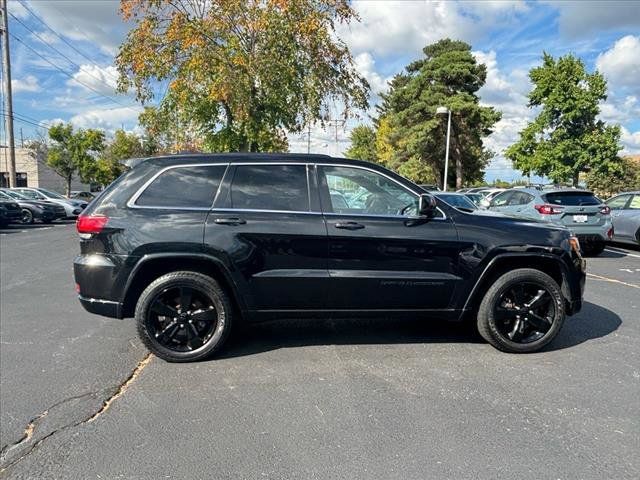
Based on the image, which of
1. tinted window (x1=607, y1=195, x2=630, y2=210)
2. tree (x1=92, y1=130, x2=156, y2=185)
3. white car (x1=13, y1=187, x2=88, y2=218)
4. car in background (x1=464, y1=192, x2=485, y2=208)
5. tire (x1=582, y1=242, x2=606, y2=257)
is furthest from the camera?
tree (x1=92, y1=130, x2=156, y2=185)

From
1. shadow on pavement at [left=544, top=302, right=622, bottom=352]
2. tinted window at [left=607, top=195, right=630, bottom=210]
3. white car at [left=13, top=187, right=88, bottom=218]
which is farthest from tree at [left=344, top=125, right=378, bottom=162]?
shadow on pavement at [left=544, top=302, right=622, bottom=352]

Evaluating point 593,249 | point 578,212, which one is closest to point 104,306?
point 578,212

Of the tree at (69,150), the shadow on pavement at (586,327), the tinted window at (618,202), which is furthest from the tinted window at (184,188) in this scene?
the tree at (69,150)

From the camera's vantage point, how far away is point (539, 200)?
415 inches

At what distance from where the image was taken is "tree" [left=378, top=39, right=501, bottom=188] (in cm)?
3803

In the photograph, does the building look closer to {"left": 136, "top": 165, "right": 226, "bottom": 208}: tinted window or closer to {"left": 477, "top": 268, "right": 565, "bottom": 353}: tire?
{"left": 136, "top": 165, "right": 226, "bottom": 208}: tinted window

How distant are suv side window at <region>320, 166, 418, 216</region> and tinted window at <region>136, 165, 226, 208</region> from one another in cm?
101

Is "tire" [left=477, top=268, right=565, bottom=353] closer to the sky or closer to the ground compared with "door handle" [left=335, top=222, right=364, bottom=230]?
closer to the ground

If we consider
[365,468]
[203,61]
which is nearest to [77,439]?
[365,468]

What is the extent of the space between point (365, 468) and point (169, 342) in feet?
7.35

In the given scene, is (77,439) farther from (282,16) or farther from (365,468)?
(282,16)

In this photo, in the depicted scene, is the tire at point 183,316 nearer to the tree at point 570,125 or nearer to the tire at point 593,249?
the tire at point 593,249

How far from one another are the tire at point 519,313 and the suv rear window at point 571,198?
268 inches

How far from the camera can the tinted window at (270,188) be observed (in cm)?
423
